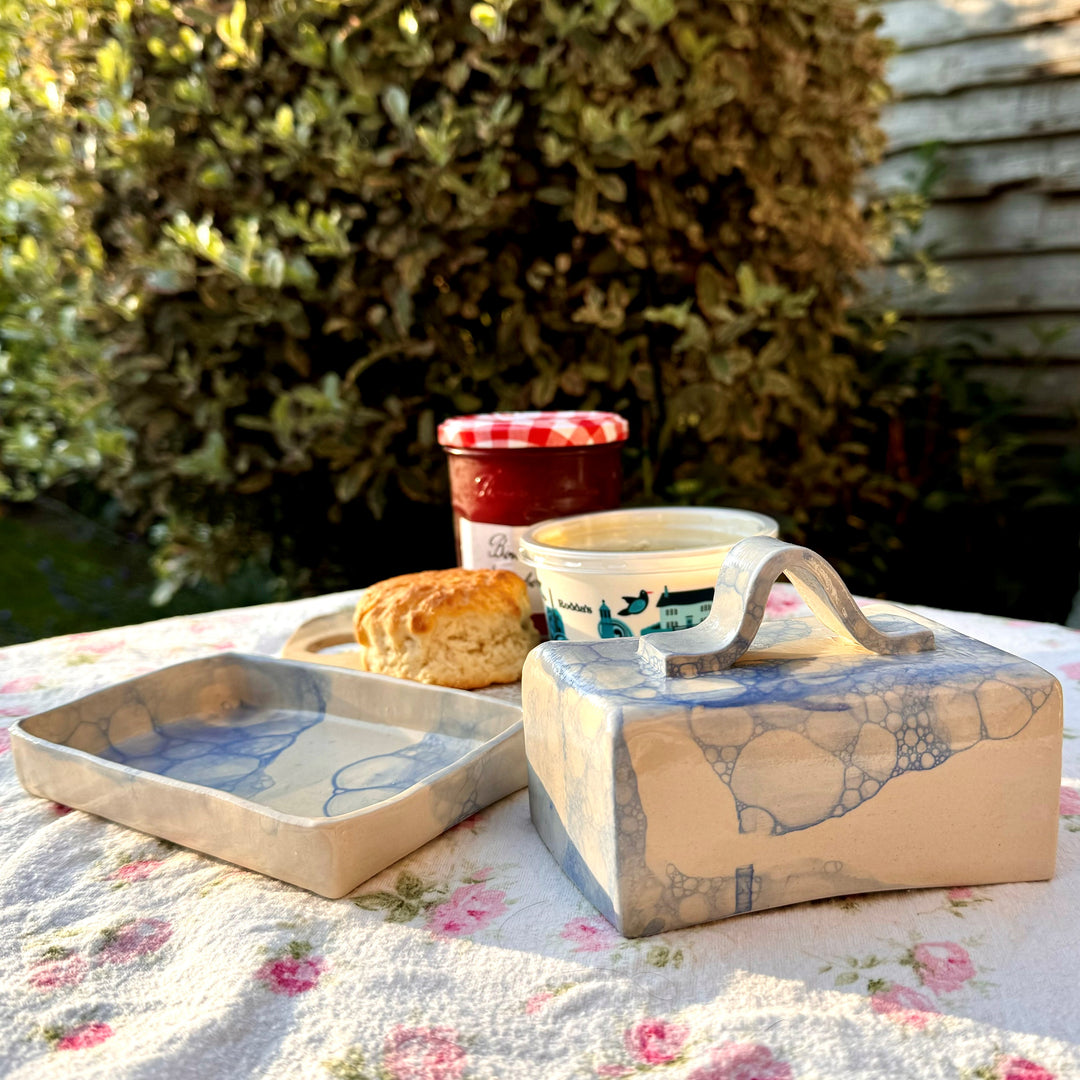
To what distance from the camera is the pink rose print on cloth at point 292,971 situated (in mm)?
521

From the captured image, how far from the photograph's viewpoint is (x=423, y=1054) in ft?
1.55

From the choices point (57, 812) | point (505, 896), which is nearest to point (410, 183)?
point (57, 812)

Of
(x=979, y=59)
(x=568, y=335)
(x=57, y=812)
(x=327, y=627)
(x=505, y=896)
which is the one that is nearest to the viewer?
(x=505, y=896)

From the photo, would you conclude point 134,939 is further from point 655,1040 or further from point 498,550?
point 498,550

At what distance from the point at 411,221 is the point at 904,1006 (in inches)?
58.4

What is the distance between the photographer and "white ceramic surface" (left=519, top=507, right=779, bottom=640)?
869mm

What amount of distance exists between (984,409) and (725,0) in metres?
1.35

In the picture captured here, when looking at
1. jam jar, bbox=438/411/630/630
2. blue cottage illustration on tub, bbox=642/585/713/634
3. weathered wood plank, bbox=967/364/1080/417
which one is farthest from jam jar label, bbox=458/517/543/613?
weathered wood plank, bbox=967/364/1080/417

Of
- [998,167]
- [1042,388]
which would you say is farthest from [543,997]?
[998,167]

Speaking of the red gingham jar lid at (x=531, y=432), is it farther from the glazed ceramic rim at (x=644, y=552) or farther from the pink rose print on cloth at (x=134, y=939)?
the pink rose print on cloth at (x=134, y=939)

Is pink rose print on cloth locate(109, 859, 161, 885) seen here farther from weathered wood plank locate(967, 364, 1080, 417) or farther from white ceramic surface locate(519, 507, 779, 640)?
weathered wood plank locate(967, 364, 1080, 417)

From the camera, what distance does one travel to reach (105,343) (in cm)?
188

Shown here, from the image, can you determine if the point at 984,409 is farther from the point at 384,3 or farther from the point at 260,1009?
the point at 260,1009

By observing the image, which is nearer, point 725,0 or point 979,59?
point 725,0
